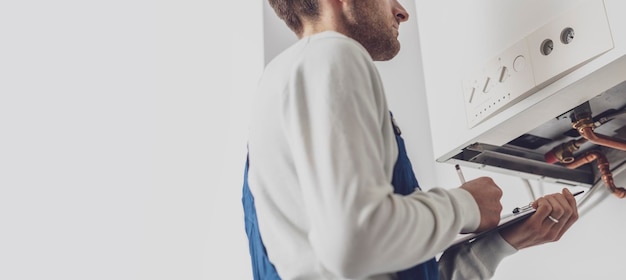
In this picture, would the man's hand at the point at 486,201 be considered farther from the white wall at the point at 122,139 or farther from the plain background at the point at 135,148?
the white wall at the point at 122,139

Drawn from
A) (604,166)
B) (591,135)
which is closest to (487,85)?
(591,135)

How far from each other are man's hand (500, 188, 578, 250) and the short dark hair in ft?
1.40

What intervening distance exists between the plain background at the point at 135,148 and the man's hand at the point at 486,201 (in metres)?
0.59

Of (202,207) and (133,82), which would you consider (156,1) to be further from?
(202,207)

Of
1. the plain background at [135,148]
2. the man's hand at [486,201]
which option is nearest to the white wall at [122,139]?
the plain background at [135,148]

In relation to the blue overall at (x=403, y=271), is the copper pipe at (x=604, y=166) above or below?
above

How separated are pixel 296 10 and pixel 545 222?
478mm

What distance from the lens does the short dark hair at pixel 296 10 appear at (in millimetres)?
963

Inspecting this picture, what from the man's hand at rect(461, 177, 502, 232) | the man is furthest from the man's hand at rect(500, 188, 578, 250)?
the man's hand at rect(461, 177, 502, 232)

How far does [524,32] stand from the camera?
106cm

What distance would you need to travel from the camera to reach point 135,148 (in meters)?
1.33

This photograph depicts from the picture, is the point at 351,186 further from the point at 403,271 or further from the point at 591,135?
the point at 591,135

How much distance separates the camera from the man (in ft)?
2.09

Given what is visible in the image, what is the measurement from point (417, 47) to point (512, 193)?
0.61 meters
